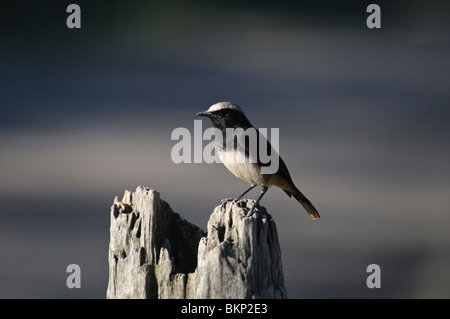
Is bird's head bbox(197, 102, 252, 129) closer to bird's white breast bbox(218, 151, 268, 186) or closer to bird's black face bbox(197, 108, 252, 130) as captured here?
bird's black face bbox(197, 108, 252, 130)

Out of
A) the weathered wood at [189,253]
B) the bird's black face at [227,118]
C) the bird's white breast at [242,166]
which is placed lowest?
the weathered wood at [189,253]

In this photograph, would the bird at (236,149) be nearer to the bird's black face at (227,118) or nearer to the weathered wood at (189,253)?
the bird's black face at (227,118)

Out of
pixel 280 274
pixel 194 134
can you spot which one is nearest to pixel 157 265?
pixel 280 274

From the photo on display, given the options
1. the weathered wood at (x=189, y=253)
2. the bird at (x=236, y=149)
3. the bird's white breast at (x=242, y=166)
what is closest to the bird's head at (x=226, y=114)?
the bird at (x=236, y=149)

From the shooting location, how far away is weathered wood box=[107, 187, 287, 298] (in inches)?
173

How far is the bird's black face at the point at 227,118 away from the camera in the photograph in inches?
243

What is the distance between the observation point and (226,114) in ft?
20.3

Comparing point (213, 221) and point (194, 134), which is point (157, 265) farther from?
point (194, 134)

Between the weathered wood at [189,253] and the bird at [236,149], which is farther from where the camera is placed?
the bird at [236,149]

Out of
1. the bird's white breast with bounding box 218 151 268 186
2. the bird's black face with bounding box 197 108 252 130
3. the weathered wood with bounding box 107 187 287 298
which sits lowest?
the weathered wood with bounding box 107 187 287 298

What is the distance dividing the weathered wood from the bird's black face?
4.14 feet

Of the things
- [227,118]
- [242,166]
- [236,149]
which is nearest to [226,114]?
[227,118]

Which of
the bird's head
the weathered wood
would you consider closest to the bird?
the bird's head

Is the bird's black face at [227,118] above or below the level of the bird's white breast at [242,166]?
above
